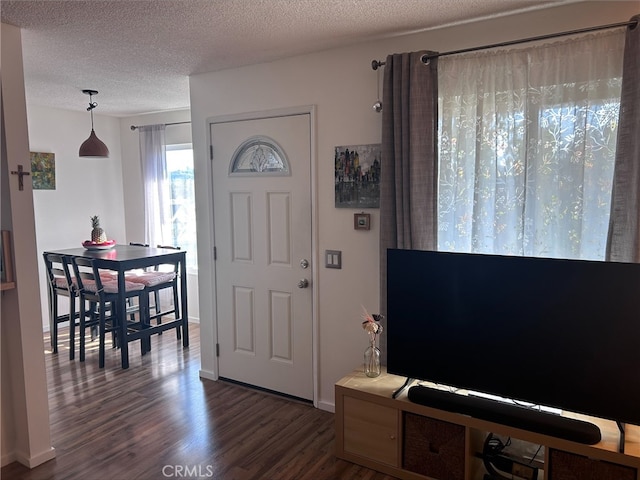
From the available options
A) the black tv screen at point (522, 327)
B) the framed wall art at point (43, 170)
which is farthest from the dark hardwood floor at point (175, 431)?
the framed wall art at point (43, 170)

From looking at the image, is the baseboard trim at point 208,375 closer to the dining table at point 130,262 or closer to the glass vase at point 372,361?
the dining table at point 130,262

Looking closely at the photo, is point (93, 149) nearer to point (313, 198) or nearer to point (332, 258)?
point (313, 198)

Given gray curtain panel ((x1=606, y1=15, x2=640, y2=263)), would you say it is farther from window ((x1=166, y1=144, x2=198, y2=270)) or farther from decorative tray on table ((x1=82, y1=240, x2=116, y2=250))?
decorative tray on table ((x1=82, y1=240, x2=116, y2=250))

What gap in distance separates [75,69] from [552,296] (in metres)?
3.41

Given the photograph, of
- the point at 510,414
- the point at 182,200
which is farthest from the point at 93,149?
the point at 510,414

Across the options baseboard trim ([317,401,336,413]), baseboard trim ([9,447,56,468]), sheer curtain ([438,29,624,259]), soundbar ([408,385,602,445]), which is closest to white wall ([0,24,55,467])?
baseboard trim ([9,447,56,468])

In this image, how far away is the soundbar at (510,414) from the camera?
191cm

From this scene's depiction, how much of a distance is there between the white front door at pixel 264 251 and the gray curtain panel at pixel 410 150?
2.18 ft

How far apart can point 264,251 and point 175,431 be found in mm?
1328

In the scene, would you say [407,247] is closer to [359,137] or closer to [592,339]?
[359,137]

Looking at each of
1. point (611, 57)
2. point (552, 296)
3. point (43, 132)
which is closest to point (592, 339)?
point (552, 296)

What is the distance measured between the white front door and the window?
1.79 meters

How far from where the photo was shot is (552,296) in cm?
199

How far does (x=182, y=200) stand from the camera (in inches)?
207
